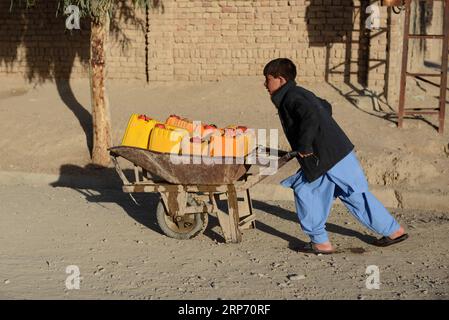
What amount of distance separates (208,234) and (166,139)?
1.11m

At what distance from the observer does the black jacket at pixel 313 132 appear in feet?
18.9

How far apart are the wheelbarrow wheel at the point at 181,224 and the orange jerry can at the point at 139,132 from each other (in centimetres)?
55

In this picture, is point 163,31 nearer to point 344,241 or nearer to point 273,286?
point 344,241

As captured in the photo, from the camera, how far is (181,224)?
264 inches

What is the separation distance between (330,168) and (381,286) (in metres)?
1.08

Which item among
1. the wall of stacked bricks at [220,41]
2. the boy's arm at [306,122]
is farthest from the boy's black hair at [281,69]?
the wall of stacked bricks at [220,41]

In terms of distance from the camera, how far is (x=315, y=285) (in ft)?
17.4

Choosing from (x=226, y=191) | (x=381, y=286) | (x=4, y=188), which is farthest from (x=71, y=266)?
(x=4, y=188)

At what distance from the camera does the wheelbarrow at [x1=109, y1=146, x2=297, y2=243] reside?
620cm

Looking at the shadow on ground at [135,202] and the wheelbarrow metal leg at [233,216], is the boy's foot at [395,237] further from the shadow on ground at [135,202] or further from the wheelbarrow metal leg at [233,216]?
the wheelbarrow metal leg at [233,216]

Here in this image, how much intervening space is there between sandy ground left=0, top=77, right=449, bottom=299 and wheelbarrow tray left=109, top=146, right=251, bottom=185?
23.3 inches

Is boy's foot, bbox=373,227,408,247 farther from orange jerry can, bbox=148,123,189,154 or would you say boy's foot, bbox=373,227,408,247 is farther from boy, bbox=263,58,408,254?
orange jerry can, bbox=148,123,189,154

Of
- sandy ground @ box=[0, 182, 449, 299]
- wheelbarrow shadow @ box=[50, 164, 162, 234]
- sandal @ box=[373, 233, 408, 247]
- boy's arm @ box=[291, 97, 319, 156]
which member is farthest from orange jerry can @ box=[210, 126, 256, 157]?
sandal @ box=[373, 233, 408, 247]

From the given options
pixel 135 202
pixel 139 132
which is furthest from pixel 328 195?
pixel 135 202
